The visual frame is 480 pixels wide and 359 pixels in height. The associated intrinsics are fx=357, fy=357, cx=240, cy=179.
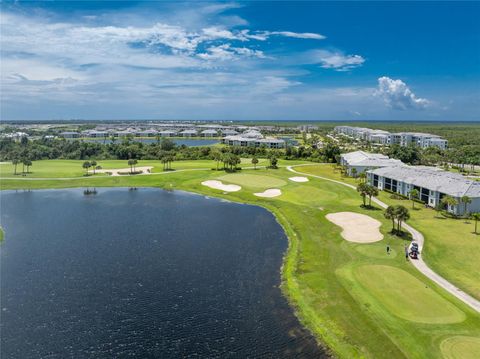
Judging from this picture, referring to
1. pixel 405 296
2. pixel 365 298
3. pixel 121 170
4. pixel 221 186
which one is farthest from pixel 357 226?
pixel 121 170

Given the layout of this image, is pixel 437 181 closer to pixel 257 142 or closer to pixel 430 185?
pixel 430 185

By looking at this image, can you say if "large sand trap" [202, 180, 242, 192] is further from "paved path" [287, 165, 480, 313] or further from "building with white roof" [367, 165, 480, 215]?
"paved path" [287, 165, 480, 313]

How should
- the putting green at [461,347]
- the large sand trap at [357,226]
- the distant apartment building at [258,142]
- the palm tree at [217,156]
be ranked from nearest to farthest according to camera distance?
the putting green at [461,347], the large sand trap at [357,226], the palm tree at [217,156], the distant apartment building at [258,142]

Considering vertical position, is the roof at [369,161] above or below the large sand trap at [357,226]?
above

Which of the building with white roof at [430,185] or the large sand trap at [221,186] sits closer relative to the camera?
the building with white roof at [430,185]

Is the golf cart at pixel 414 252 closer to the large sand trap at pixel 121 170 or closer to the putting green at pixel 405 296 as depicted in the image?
the putting green at pixel 405 296

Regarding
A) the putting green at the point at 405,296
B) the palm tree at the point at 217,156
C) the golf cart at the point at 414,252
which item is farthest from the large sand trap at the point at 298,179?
the putting green at the point at 405,296

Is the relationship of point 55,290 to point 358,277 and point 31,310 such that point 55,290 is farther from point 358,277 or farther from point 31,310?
point 358,277
